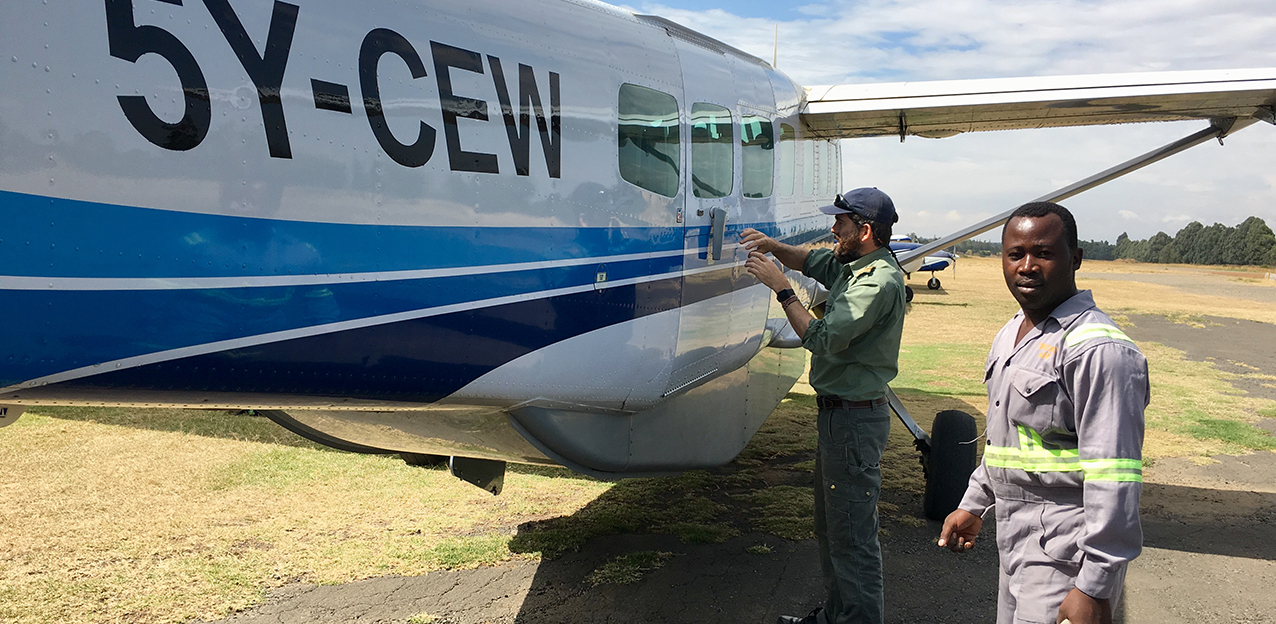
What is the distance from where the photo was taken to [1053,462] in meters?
2.13

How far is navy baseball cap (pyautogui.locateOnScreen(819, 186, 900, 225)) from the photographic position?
12.8 feet

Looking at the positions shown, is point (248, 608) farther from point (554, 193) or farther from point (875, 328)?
point (875, 328)

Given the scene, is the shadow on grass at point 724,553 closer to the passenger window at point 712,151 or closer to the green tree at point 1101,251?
the passenger window at point 712,151

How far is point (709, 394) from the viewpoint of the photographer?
4.80 meters

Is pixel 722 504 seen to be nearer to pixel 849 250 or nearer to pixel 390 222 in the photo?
pixel 849 250

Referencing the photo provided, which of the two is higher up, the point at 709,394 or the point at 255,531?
the point at 709,394

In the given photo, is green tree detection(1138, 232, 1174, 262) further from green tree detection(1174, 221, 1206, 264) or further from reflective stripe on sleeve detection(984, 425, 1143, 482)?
reflective stripe on sleeve detection(984, 425, 1143, 482)

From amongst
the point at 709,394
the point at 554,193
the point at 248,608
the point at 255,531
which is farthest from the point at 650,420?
the point at 255,531

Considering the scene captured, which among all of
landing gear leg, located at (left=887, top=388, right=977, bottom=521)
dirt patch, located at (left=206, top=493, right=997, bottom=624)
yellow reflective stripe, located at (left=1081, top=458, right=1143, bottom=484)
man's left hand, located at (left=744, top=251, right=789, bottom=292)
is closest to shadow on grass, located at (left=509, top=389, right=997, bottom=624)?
dirt patch, located at (left=206, top=493, right=997, bottom=624)

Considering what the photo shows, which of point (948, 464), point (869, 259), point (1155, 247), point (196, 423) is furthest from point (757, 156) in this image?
point (1155, 247)

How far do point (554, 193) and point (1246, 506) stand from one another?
20.0 ft

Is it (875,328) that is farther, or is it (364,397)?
(875,328)

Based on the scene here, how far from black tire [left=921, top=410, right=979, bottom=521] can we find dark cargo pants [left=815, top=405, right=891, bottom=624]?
2.24m

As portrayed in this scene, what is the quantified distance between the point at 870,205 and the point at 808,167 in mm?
2650
